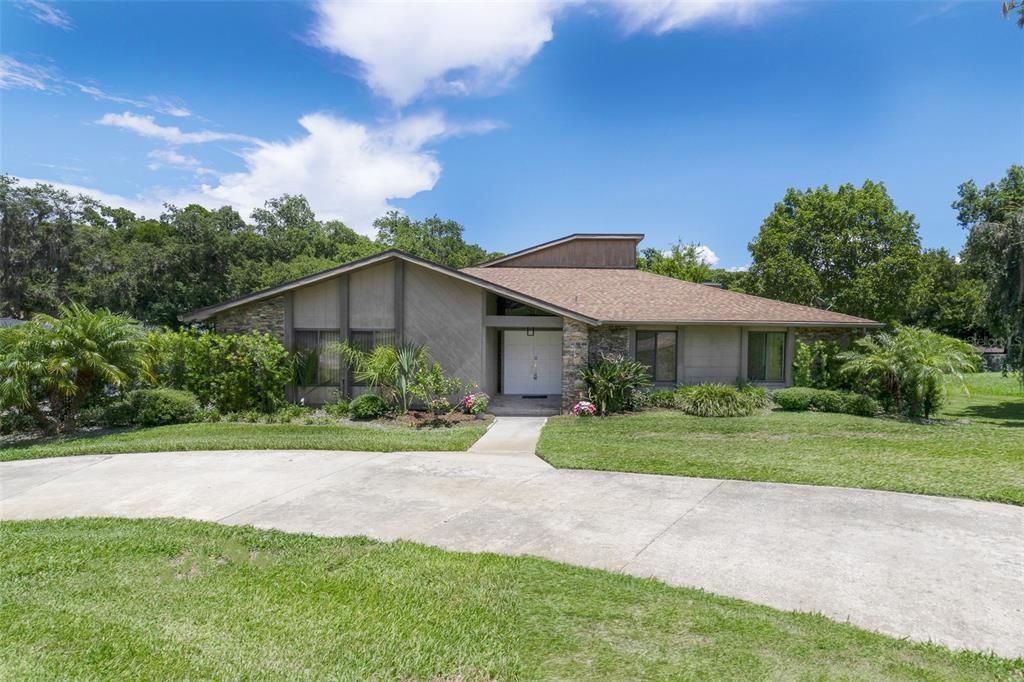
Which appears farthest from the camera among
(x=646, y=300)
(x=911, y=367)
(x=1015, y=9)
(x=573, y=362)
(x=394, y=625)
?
(x=646, y=300)

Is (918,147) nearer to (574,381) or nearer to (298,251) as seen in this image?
(574,381)

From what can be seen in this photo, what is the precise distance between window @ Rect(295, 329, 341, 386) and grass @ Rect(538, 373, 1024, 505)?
6.42m

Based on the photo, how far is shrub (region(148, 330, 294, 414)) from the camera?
12.8 m

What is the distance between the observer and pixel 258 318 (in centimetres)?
1442

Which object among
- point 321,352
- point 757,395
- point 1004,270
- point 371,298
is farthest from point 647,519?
point 1004,270

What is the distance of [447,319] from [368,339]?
2.32 m

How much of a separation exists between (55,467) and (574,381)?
1050 centimetres

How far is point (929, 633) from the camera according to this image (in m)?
3.46

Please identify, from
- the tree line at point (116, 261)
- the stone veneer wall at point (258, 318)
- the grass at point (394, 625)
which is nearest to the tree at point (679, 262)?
the stone veneer wall at point (258, 318)

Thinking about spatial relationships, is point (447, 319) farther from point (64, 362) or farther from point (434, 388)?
point (64, 362)

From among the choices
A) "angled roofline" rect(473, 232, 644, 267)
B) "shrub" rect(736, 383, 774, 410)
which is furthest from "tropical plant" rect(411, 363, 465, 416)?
"angled roofline" rect(473, 232, 644, 267)

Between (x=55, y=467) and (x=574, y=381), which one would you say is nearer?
(x=55, y=467)

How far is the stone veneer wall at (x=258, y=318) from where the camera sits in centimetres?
1438

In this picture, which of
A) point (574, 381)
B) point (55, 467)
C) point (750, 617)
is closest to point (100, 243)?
point (55, 467)
